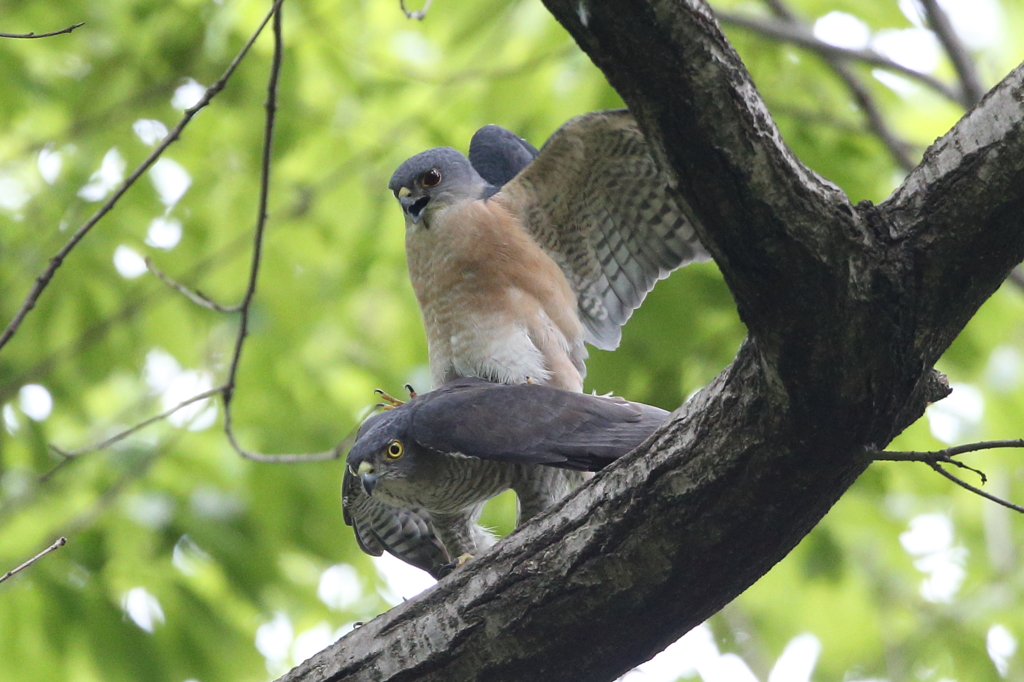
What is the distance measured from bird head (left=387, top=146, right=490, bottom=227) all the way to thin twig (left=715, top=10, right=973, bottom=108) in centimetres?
182

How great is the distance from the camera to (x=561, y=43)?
5.59 meters

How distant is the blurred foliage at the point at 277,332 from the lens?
4906 mm

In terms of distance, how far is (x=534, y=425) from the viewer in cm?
346

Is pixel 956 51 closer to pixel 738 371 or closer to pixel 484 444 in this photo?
pixel 484 444

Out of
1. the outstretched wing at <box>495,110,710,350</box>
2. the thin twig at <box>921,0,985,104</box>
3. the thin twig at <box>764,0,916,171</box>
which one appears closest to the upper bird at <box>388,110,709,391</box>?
the outstretched wing at <box>495,110,710,350</box>

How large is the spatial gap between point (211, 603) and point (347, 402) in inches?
90.6

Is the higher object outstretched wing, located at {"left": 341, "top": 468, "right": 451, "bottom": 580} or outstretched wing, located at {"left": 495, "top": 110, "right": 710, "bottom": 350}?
outstretched wing, located at {"left": 495, "top": 110, "right": 710, "bottom": 350}

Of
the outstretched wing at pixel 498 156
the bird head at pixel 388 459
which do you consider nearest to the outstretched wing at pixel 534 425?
the bird head at pixel 388 459

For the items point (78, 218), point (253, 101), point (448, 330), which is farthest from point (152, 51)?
point (448, 330)

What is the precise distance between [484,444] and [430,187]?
1.63m

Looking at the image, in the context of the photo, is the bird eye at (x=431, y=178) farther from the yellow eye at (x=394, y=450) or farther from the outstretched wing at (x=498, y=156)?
the yellow eye at (x=394, y=450)

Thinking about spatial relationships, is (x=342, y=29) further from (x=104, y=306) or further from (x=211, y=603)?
(x=211, y=603)

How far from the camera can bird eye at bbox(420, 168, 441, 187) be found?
463cm

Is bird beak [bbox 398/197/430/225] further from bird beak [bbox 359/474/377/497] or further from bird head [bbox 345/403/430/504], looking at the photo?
bird beak [bbox 359/474/377/497]
